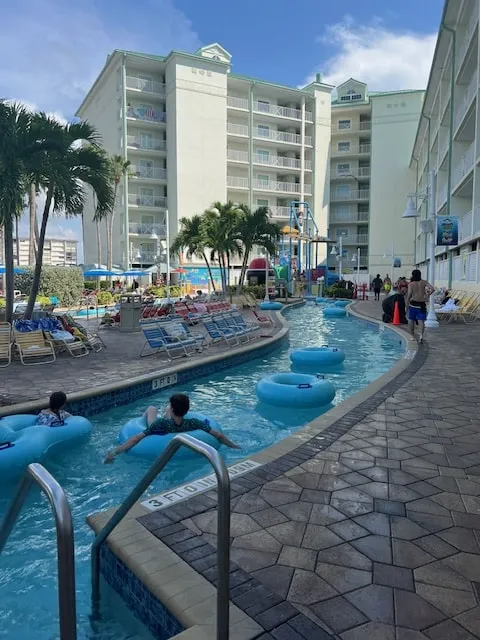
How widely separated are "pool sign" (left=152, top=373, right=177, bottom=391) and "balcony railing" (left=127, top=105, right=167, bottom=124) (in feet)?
129

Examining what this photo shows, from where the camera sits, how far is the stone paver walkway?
2459 mm

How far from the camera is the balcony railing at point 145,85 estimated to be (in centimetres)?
4282

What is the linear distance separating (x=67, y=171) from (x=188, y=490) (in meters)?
9.23

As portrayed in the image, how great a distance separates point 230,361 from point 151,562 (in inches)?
324

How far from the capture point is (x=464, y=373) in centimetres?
835

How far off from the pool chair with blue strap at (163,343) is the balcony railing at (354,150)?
162 feet

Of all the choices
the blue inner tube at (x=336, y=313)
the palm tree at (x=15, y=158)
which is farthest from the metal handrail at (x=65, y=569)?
the blue inner tube at (x=336, y=313)

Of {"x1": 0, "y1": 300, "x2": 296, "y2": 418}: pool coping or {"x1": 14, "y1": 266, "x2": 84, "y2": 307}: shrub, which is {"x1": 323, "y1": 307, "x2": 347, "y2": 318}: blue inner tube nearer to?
{"x1": 0, "y1": 300, "x2": 296, "y2": 418}: pool coping

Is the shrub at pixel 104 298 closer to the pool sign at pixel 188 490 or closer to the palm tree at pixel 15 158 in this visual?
the palm tree at pixel 15 158

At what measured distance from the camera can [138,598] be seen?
292cm

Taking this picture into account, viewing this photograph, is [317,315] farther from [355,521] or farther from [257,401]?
[355,521]

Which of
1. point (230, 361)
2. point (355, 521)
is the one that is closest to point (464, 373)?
point (230, 361)

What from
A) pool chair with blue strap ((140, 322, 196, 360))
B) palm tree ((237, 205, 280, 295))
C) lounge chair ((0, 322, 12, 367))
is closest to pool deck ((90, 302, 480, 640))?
pool chair with blue strap ((140, 322, 196, 360))

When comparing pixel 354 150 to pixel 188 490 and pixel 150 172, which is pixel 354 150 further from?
pixel 188 490
